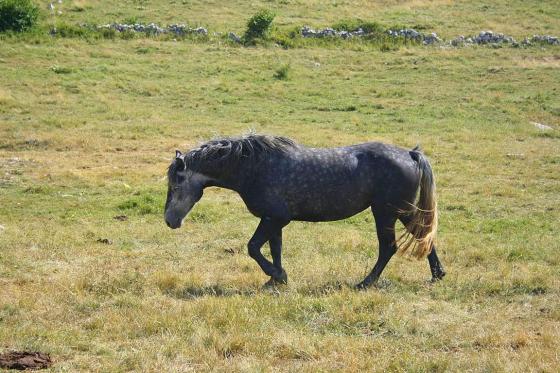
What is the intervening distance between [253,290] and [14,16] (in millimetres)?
31004

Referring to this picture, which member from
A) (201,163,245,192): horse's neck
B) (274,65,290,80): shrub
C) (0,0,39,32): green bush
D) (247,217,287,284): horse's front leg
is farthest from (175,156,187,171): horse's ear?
(0,0,39,32): green bush

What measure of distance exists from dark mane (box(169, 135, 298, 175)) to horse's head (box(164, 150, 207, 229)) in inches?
2.0

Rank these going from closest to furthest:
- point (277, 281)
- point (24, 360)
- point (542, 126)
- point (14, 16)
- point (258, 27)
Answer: point (24, 360), point (277, 281), point (542, 126), point (14, 16), point (258, 27)

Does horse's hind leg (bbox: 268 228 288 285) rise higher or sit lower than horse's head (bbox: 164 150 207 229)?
lower

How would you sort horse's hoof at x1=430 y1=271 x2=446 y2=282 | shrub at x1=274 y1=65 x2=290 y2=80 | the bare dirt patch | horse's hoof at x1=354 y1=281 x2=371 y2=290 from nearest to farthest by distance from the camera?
the bare dirt patch, horse's hoof at x1=354 y1=281 x2=371 y2=290, horse's hoof at x1=430 y1=271 x2=446 y2=282, shrub at x1=274 y1=65 x2=290 y2=80

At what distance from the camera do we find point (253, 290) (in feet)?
32.6

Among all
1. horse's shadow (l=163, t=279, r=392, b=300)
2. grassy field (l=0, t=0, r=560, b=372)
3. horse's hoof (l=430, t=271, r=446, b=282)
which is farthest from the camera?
horse's hoof (l=430, t=271, r=446, b=282)

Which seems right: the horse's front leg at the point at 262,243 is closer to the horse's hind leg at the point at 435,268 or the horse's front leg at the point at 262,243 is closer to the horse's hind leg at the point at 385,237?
the horse's hind leg at the point at 385,237

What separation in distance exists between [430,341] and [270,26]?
3642 cm

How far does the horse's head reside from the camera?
398 inches

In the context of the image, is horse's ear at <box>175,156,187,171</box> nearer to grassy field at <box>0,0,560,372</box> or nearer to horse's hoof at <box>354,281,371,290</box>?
grassy field at <box>0,0,560,372</box>

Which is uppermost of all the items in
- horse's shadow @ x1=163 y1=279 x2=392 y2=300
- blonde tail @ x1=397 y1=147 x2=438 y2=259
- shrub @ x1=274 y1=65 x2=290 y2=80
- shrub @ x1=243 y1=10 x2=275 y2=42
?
blonde tail @ x1=397 y1=147 x2=438 y2=259

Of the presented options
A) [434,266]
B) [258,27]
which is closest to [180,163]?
[434,266]

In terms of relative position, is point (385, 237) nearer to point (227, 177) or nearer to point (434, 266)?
point (434, 266)
